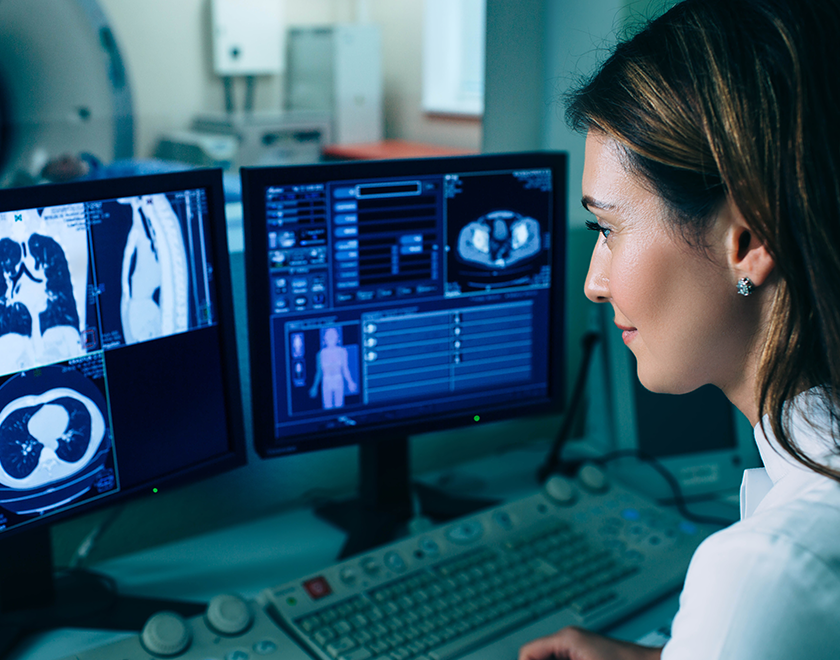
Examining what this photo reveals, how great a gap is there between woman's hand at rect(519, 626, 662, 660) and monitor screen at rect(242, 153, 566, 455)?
1.18ft

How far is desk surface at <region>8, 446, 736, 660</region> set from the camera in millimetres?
896

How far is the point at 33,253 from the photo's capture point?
30.6 inches

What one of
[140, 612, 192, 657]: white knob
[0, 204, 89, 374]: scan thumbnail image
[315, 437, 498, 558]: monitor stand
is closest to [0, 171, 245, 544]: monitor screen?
[0, 204, 89, 374]: scan thumbnail image

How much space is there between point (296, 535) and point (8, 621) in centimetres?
39

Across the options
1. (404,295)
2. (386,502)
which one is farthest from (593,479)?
(404,295)

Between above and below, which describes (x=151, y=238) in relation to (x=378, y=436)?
above

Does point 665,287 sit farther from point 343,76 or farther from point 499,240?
point 343,76

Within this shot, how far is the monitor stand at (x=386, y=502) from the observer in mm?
1166

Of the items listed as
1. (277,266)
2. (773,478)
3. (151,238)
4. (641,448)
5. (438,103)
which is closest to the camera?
(773,478)

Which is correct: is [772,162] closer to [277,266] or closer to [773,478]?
[773,478]

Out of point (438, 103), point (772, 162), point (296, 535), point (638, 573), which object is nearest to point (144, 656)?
point (296, 535)

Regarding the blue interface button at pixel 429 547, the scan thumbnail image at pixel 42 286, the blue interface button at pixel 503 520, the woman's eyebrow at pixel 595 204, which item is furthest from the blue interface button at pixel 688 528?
the scan thumbnail image at pixel 42 286

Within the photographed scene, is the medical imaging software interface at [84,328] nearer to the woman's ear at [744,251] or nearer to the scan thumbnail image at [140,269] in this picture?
the scan thumbnail image at [140,269]

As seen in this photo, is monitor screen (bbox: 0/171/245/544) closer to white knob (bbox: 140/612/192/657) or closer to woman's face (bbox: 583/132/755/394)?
white knob (bbox: 140/612/192/657)
